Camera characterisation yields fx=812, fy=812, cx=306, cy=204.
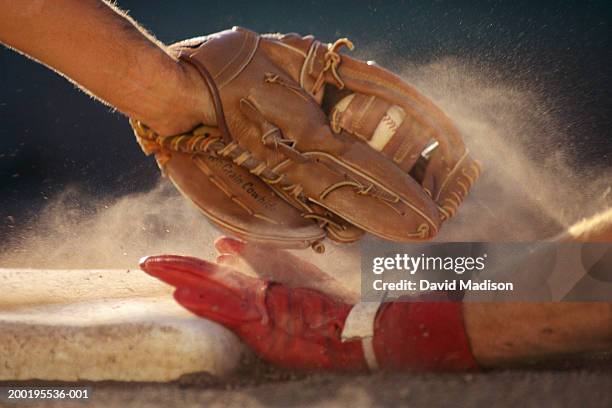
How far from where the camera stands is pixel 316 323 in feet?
4.38

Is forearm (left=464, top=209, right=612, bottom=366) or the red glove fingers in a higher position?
the red glove fingers

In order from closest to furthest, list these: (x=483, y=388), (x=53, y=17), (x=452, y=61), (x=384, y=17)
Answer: (x=483, y=388), (x=53, y=17), (x=452, y=61), (x=384, y=17)

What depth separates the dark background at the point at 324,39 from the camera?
7.91 feet

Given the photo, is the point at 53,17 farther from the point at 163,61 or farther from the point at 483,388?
the point at 483,388

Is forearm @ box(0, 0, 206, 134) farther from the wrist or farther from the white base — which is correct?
the white base

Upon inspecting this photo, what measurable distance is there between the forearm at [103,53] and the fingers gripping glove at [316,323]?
30 centimetres

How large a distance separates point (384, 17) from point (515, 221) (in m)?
0.87

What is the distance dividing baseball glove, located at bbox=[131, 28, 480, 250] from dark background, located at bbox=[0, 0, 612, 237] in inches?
33.5

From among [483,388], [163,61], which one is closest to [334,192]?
[163,61]

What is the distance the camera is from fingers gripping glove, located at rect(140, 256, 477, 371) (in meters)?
1.25

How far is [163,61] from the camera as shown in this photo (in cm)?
148

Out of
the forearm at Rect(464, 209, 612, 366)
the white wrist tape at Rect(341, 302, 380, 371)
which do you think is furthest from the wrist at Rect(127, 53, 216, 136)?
the forearm at Rect(464, 209, 612, 366)

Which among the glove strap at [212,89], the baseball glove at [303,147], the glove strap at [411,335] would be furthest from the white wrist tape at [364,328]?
the glove strap at [212,89]

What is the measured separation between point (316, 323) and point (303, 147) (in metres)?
0.38
